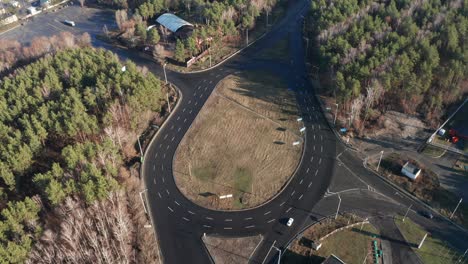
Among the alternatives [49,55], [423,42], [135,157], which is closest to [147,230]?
[135,157]

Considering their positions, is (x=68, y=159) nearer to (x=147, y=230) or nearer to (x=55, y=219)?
(x=55, y=219)

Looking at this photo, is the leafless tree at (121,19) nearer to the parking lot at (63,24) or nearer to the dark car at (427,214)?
the parking lot at (63,24)

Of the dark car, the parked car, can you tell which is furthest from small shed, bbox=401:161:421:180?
the parked car

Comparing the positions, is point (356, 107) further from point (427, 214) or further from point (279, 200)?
point (279, 200)

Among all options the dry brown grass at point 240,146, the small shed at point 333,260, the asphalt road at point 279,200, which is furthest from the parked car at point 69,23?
the small shed at point 333,260

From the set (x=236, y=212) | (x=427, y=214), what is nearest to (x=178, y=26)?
(x=236, y=212)

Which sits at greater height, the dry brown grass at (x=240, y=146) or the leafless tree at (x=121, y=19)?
the leafless tree at (x=121, y=19)
